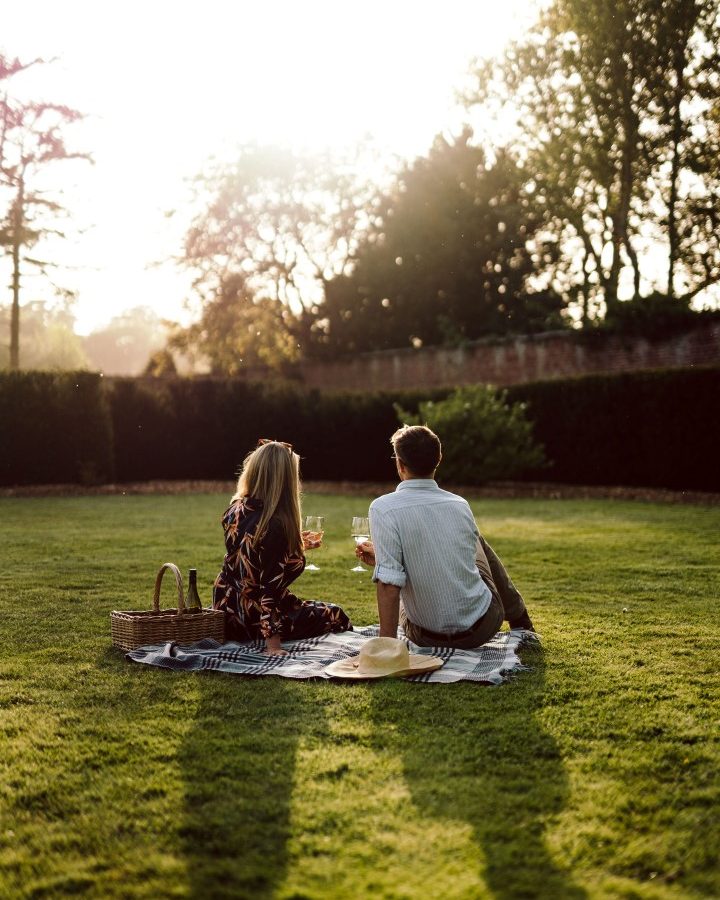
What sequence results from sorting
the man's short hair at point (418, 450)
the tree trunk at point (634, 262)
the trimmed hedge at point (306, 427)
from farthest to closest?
the tree trunk at point (634, 262) < the trimmed hedge at point (306, 427) < the man's short hair at point (418, 450)

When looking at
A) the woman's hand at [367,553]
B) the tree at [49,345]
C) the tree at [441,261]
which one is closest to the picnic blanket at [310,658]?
the woman's hand at [367,553]

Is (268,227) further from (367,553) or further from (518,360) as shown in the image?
(367,553)

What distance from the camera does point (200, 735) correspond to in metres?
4.12

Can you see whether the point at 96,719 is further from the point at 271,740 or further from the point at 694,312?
the point at 694,312

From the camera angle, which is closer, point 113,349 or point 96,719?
point 96,719

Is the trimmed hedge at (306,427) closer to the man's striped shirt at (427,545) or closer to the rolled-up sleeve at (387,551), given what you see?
the man's striped shirt at (427,545)

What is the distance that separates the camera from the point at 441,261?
3738 centimetres

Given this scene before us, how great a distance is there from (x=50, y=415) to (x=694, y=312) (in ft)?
49.6

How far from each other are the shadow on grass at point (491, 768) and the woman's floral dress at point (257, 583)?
130 cm

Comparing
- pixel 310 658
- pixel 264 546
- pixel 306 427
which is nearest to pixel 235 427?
pixel 306 427

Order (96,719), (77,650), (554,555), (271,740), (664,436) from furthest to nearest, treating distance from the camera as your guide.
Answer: (664,436)
(554,555)
(77,650)
(96,719)
(271,740)

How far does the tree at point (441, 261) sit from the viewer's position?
36.3 metres

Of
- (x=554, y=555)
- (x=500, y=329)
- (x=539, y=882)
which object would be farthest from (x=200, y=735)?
(x=500, y=329)

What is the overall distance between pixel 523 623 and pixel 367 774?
275cm
